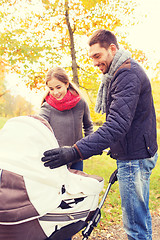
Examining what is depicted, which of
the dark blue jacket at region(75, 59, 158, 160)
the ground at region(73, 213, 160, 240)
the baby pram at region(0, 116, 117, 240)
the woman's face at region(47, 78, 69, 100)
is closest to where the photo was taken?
the baby pram at region(0, 116, 117, 240)

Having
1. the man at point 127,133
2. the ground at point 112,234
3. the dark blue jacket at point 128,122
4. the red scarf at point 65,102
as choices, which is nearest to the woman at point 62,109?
the red scarf at point 65,102

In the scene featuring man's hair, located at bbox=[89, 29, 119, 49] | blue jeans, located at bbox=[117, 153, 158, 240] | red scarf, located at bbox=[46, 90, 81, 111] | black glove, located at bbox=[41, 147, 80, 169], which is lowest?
blue jeans, located at bbox=[117, 153, 158, 240]

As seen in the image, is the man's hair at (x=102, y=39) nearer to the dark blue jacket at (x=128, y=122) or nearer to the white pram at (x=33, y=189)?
the dark blue jacket at (x=128, y=122)

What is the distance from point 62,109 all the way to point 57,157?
1.26 meters

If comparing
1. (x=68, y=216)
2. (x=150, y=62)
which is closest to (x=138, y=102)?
(x=68, y=216)

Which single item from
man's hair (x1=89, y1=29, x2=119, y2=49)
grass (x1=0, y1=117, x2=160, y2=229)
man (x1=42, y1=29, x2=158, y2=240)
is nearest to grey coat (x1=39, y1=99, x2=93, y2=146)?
man (x1=42, y1=29, x2=158, y2=240)

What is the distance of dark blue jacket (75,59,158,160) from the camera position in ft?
5.38

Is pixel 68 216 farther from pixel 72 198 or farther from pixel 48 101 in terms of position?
pixel 48 101

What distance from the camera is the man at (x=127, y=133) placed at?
165 cm

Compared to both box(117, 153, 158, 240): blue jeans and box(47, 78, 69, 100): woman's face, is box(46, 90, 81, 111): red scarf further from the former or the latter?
box(117, 153, 158, 240): blue jeans

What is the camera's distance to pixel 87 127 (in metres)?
3.05

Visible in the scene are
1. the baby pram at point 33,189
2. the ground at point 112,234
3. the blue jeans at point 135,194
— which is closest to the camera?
the baby pram at point 33,189

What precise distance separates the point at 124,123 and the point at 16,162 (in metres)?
0.81

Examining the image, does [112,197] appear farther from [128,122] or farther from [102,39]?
[102,39]
